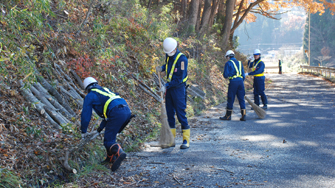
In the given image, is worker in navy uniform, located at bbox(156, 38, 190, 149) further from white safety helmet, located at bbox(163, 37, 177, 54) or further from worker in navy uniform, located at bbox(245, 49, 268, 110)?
worker in navy uniform, located at bbox(245, 49, 268, 110)

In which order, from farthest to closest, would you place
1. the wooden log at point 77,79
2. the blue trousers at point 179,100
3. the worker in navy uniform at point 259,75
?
the worker in navy uniform at point 259,75
the wooden log at point 77,79
the blue trousers at point 179,100

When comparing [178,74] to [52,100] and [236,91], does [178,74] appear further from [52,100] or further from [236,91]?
[236,91]

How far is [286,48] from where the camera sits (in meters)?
94.3

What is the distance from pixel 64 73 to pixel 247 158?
14.2ft

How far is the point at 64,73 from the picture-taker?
6809 millimetres

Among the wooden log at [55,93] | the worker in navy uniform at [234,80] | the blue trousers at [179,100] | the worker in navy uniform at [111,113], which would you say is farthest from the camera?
the worker in navy uniform at [234,80]

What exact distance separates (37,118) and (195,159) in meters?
2.84

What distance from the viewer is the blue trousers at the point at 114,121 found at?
4922 mm

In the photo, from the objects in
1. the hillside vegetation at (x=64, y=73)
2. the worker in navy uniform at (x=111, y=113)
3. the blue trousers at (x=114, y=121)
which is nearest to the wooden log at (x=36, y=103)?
the hillside vegetation at (x=64, y=73)

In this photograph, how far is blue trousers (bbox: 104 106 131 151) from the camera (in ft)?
16.1

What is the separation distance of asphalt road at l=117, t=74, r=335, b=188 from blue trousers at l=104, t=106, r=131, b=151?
0.53 m

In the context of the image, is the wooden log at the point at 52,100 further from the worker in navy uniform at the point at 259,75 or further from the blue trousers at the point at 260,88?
the blue trousers at the point at 260,88

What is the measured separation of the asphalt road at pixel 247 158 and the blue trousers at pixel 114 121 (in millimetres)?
526

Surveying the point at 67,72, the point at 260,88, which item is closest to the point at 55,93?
the point at 67,72
